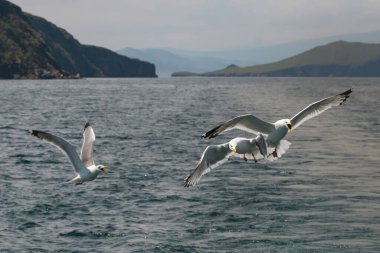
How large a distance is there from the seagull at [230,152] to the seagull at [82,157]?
292cm

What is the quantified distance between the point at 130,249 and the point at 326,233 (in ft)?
39.2

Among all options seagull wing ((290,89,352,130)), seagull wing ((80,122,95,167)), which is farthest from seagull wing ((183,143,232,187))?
seagull wing ((80,122,95,167))

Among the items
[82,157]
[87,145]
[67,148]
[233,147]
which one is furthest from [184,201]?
[233,147]

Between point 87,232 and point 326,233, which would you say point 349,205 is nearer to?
point 326,233

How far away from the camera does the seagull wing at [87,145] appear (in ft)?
73.0

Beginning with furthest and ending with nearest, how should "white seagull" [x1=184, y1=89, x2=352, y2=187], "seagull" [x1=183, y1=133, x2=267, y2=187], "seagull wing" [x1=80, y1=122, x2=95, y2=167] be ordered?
1. "seagull wing" [x1=80, y1=122, x2=95, y2=167]
2. "white seagull" [x1=184, y1=89, x2=352, y2=187]
3. "seagull" [x1=183, y1=133, x2=267, y2=187]

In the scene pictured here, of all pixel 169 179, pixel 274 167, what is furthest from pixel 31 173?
pixel 274 167

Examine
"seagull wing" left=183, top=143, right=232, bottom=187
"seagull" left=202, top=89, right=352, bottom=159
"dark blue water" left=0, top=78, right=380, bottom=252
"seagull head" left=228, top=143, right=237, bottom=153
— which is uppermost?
"seagull" left=202, top=89, right=352, bottom=159

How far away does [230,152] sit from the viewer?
2170cm

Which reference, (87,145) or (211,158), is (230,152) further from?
(87,145)

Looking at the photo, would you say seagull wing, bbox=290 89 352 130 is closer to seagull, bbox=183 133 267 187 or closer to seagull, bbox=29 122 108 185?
seagull, bbox=183 133 267 187

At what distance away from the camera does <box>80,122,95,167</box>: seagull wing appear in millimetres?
22250

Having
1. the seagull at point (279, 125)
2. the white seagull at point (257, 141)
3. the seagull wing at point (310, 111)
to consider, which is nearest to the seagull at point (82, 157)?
the white seagull at point (257, 141)

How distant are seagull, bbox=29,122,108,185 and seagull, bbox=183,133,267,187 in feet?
9.59
